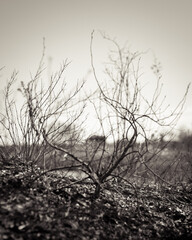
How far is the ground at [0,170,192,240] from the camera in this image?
89.6 inches

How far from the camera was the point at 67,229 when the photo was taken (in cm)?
239

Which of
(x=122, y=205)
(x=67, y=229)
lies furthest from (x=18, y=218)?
(x=122, y=205)

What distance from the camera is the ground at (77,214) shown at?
89.6 inches

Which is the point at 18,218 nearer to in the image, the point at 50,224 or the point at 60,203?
the point at 50,224

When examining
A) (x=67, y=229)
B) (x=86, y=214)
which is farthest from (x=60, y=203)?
(x=67, y=229)

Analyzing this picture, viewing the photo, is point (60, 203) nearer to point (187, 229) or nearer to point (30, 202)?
point (30, 202)

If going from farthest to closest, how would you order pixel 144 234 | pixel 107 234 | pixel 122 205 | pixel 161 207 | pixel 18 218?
pixel 161 207 < pixel 122 205 < pixel 144 234 < pixel 107 234 < pixel 18 218

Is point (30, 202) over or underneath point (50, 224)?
over

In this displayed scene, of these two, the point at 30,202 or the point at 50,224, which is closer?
the point at 50,224

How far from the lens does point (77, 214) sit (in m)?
2.80

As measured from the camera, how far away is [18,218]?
229 centimetres

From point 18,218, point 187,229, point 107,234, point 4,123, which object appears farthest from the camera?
point 4,123

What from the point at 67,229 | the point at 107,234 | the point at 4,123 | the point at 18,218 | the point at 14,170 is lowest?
the point at 107,234

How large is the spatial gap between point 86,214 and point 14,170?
5.39 ft
